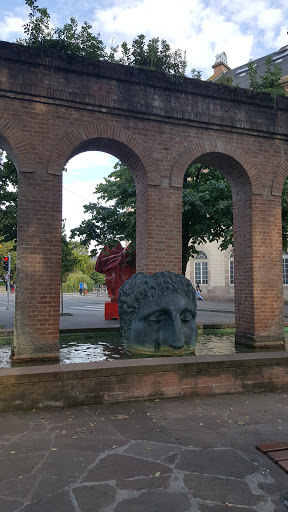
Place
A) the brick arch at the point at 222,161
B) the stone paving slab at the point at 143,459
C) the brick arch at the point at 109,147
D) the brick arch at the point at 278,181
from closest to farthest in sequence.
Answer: the stone paving slab at the point at 143,459 → the brick arch at the point at 109,147 → the brick arch at the point at 222,161 → the brick arch at the point at 278,181

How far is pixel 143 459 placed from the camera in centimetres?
359

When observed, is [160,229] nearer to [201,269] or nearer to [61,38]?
[61,38]

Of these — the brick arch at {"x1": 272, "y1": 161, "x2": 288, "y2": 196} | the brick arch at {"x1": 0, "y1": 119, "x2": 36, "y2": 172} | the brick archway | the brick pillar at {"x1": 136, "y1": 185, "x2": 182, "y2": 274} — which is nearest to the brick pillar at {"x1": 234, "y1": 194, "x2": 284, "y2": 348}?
the brick archway

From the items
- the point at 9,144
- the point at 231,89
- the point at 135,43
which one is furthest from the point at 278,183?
the point at 9,144

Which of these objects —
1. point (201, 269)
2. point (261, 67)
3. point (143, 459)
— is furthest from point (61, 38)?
point (261, 67)

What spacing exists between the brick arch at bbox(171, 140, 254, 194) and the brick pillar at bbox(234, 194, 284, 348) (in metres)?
0.47

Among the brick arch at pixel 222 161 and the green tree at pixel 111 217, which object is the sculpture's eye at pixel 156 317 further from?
the green tree at pixel 111 217

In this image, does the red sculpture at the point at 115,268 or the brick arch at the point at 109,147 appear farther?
the red sculpture at the point at 115,268

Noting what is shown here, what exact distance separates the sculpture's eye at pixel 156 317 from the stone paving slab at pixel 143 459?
1.50 metres

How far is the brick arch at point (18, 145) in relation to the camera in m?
7.36

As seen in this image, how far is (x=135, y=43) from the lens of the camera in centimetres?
896

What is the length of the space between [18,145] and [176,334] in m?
4.59

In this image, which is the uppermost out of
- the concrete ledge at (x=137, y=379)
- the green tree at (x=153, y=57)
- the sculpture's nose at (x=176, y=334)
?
the green tree at (x=153, y=57)

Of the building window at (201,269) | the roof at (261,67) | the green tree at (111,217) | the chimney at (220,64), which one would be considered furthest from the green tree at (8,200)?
the chimney at (220,64)
